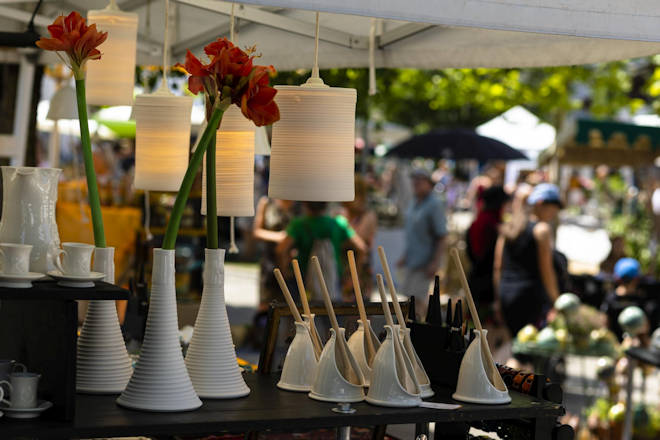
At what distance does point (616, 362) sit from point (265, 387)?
5157 millimetres

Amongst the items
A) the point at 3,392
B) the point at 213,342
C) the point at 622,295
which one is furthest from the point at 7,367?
the point at 622,295

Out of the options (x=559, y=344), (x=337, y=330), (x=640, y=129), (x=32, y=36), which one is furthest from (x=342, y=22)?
(x=640, y=129)

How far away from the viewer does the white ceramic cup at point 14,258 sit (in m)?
2.00

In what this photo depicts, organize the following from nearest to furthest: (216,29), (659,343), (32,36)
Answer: (32,36), (216,29), (659,343)

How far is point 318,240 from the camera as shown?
296 inches

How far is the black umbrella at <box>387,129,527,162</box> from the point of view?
11.7m

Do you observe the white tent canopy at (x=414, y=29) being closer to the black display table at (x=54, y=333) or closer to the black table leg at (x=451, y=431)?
the black display table at (x=54, y=333)

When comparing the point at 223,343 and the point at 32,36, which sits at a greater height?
the point at 32,36

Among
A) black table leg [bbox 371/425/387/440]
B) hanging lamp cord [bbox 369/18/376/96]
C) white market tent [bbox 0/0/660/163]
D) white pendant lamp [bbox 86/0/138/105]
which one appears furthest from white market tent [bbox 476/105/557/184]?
black table leg [bbox 371/425/387/440]

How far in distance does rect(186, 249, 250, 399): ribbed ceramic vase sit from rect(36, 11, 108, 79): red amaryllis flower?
53 centimetres

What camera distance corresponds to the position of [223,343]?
Answer: 91.6 inches

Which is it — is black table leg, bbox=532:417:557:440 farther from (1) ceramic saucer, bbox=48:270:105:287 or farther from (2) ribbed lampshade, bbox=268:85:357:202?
(1) ceramic saucer, bbox=48:270:105:287

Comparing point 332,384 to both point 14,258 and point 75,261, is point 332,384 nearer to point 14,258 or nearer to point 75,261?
point 75,261

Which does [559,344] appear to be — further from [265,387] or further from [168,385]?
[168,385]
